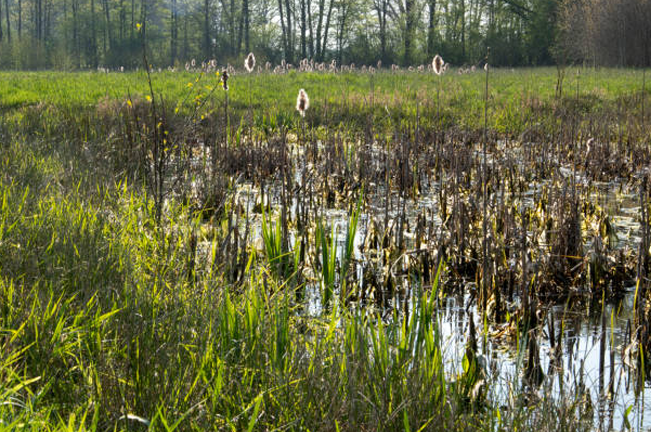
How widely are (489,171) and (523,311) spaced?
12.2 ft

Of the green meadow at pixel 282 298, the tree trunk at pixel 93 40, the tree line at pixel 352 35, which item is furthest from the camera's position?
the tree trunk at pixel 93 40

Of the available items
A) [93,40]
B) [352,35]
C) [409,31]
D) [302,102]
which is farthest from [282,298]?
[93,40]

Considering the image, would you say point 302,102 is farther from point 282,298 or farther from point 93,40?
point 93,40

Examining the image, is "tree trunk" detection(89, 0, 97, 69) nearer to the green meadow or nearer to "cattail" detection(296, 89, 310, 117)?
the green meadow

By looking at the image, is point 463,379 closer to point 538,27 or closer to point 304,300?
point 304,300

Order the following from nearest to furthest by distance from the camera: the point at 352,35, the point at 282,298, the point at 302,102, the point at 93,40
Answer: the point at 282,298
the point at 302,102
the point at 352,35
the point at 93,40

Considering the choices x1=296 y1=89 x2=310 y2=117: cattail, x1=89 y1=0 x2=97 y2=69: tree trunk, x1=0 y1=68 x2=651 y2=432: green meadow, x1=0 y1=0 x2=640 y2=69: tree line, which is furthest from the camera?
x1=89 y1=0 x2=97 y2=69: tree trunk

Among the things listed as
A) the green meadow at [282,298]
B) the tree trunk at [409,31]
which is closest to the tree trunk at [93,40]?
the tree trunk at [409,31]

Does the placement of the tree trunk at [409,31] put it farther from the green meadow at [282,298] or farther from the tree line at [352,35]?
the green meadow at [282,298]

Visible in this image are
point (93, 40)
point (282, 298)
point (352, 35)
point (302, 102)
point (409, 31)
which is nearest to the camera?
point (282, 298)

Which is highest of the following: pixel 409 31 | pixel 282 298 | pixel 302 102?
pixel 409 31

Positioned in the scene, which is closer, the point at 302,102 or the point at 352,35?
the point at 302,102

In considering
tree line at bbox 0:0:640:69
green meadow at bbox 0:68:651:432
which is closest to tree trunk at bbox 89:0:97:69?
tree line at bbox 0:0:640:69

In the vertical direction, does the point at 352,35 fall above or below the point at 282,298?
above
